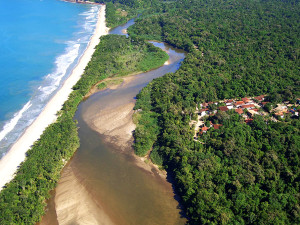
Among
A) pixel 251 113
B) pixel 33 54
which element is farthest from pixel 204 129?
pixel 33 54

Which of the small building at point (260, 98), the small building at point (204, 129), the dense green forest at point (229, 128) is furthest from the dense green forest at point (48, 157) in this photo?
the small building at point (260, 98)

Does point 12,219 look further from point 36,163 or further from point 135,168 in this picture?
point 135,168

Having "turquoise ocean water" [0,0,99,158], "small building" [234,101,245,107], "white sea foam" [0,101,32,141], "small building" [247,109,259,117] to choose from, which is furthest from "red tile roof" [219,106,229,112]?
"white sea foam" [0,101,32,141]

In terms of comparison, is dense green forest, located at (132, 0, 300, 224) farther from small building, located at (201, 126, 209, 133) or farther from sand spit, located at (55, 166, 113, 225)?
sand spit, located at (55, 166, 113, 225)

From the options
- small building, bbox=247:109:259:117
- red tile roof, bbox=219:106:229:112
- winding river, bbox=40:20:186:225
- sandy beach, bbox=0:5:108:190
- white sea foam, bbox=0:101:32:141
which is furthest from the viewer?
red tile roof, bbox=219:106:229:112

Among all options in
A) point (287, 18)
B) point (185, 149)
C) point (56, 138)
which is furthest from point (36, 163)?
point (287, 18)

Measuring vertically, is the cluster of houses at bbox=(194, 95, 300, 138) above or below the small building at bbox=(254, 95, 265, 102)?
below
